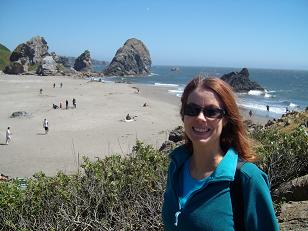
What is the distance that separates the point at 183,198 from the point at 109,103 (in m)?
36.8

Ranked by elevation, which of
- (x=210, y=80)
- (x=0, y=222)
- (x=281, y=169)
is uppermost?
(x=210, y=80)

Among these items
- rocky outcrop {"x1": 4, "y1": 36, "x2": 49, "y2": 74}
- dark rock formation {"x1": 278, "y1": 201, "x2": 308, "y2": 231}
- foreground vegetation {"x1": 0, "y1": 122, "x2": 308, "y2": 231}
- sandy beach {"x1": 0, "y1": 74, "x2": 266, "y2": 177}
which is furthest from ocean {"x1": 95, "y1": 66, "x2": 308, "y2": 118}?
rocky outcrop {"x1": 4, "y1": 36, "x2": 49, "y2": 74}

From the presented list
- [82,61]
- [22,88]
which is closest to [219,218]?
[22,88]

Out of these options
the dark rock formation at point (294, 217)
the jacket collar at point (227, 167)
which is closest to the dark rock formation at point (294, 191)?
the dark rock formation at point (294, 217)

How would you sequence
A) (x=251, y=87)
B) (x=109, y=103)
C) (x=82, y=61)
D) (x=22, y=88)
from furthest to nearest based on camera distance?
(x=82, y=61) → (x=251, y=87) → (x=22, y=88) → (x=109, y=103)

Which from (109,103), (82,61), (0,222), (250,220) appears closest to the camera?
(250,220)

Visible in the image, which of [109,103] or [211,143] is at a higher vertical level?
[211,143]

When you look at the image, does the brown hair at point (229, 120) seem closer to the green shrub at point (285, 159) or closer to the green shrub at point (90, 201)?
the green shrub at point (90, 201)

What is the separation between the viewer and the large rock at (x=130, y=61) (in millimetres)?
110494

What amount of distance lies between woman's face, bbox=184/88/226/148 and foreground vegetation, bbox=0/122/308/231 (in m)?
1.93

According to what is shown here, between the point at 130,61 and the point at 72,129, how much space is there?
98.9m

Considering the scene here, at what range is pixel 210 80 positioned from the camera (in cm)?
228

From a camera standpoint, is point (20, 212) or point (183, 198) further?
point (20, 212)

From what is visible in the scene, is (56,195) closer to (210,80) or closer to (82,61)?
(210,80)
